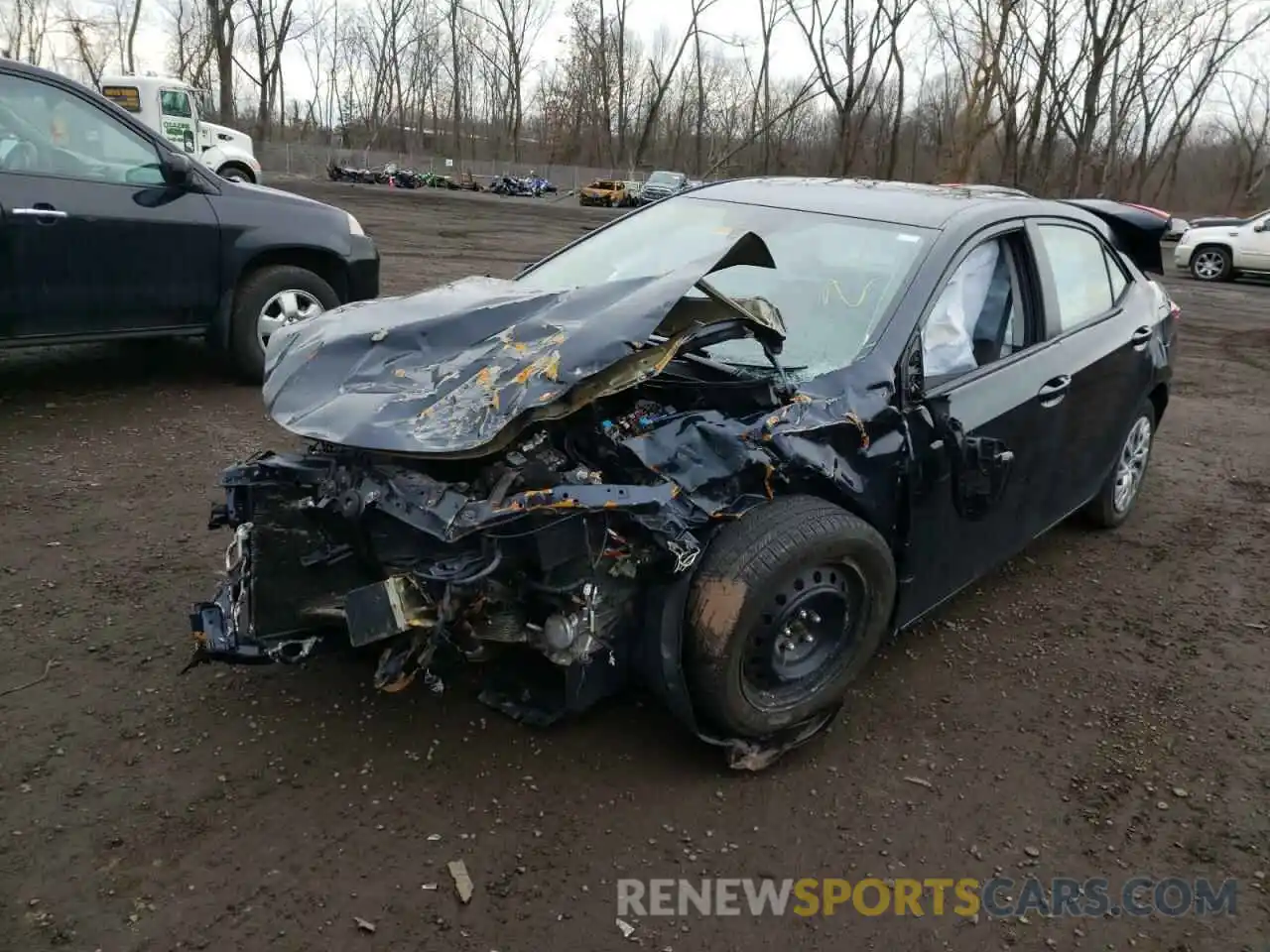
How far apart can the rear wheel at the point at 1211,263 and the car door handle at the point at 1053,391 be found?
18.6 meters

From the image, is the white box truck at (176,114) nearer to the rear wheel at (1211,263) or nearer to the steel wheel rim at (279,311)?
the steel wheel rim at (279,311)

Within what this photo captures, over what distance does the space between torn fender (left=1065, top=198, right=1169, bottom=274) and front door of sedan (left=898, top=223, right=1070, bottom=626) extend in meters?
1.87

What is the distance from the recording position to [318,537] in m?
2.87

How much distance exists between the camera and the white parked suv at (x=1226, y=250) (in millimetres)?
18688

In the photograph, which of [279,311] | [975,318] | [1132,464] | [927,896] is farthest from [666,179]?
[927,896]

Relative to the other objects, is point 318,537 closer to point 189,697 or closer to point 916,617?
point 189,697

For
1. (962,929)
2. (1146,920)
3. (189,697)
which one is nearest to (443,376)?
(189,697)

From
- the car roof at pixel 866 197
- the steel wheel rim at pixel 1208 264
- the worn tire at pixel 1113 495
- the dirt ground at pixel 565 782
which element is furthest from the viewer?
the steel wheel rim at pixel 1208 264

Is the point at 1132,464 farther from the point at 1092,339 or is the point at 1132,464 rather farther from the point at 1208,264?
the point at 1208,264

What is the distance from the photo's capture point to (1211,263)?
19453 millimetres

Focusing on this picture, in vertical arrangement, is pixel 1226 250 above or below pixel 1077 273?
above

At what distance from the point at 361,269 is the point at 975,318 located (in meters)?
4.64

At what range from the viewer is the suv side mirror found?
19.0 ft

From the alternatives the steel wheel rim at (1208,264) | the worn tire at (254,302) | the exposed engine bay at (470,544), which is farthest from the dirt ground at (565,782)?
the steel wheel rim at (1208,264)
